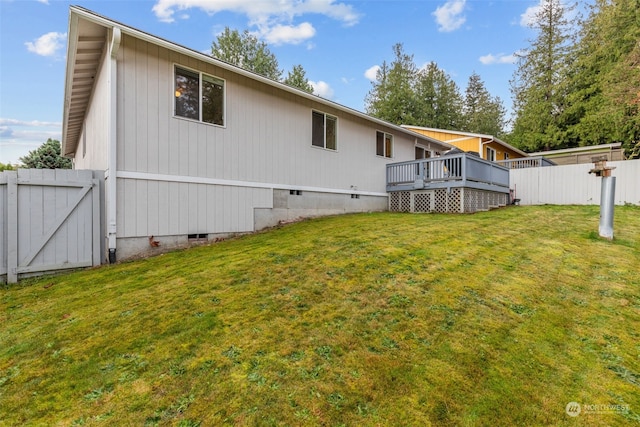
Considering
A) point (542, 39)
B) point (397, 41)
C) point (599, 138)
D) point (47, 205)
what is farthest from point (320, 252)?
point (397, 41)

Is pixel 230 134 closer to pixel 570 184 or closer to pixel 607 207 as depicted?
pixel 607 207

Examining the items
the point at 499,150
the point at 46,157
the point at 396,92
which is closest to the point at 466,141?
the point at 499,150

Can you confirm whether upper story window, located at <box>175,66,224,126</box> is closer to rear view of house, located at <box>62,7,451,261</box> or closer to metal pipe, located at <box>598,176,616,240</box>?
rear view of house, located at <box>62,7,451,261</box>

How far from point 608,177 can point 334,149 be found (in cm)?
703

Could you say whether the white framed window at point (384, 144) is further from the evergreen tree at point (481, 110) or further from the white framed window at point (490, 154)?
the evergreen tree at point (481, 110)

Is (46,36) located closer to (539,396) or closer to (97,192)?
(97,192)

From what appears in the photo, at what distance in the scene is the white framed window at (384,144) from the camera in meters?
12.2

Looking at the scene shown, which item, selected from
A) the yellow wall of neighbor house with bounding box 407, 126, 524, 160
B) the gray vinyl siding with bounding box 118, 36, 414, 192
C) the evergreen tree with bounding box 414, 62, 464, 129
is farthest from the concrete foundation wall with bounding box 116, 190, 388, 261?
the evergreen tree with bounding box 414, 62, 464, 129

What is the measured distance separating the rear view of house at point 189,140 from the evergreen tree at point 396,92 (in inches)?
876

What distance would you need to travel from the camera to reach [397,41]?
106 feet

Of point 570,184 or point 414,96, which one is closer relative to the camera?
point 570,184

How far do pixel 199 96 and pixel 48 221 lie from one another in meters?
3.89

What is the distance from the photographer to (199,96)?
6941 mm

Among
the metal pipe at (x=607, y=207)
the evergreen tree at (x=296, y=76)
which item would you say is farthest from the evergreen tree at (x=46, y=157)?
the metal pipe at (x=607, y=207)
